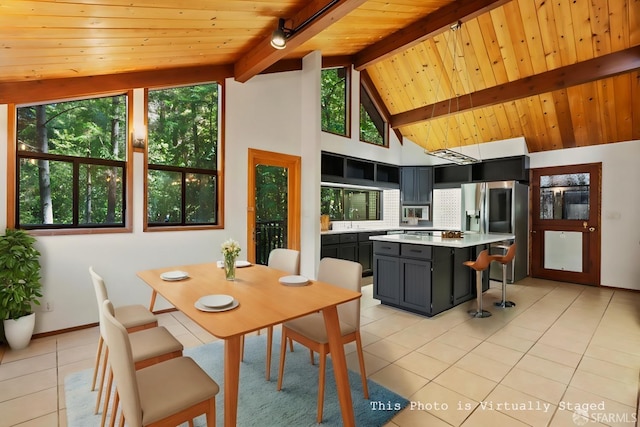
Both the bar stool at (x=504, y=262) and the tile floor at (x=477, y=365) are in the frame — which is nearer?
the tile floor at (x=477, y=365)

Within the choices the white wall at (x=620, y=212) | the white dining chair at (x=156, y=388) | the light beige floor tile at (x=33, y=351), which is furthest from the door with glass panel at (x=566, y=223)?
the light beige floor tile at (x=33, y=351)

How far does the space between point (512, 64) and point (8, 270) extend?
6.66m

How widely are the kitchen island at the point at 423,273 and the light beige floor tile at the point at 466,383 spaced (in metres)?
1.23

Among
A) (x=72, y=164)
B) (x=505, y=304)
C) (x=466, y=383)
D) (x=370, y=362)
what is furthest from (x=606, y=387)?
(x=72, y=164)

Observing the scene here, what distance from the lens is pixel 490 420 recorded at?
1892mm

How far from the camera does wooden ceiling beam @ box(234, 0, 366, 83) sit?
2.83 meters

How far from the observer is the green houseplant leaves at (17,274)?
2600 millimetres

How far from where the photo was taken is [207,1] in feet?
8.27

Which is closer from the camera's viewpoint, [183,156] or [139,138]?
[139,138]

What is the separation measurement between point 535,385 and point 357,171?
15.2 ft

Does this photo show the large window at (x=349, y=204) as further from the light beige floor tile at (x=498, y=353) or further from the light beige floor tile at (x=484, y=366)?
the light beige floor tile at (x=484, y=366)

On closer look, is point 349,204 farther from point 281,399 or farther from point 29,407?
point 29,407

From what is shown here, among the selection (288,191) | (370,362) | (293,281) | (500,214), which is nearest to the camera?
(293,281)

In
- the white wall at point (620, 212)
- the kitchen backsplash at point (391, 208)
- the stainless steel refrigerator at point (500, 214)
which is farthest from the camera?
the kitchen backsplash at point (391, 208)
